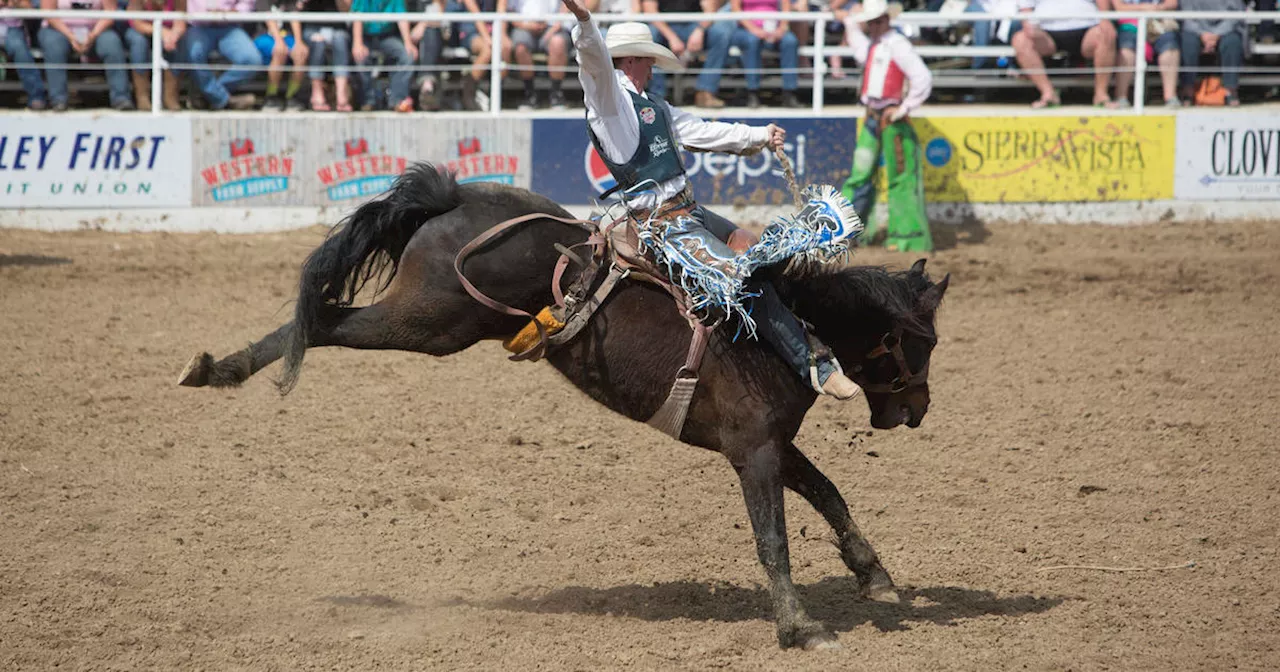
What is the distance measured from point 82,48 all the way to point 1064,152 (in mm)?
8833

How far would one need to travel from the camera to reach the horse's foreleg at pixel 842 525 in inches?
187

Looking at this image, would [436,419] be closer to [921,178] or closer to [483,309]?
[483,309]

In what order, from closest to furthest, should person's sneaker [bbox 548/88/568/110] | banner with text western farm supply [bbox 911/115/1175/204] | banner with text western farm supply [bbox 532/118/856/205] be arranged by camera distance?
banner with text western farm supply [bbox 532/118/856/205]
banner with text western farm supply [bbox 911/115/1175/204]
person's sneaker [bbox 548/88/568/110]

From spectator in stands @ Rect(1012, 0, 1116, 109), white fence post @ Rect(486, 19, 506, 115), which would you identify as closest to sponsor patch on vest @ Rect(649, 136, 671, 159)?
white fence post @ Rect(486, 19, 506, 115)

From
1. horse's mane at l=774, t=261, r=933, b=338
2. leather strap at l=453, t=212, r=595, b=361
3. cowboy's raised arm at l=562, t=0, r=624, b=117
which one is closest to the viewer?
cowboy's raised arm at l=562, t=0, r=624, b=117

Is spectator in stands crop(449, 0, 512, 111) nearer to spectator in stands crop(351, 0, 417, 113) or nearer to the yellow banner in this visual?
spectator in stands crop(351, 0, 417, 113)

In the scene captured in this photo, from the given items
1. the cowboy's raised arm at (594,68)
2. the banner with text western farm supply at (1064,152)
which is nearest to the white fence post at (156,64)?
the banner with text western farm supply at (1064,152)

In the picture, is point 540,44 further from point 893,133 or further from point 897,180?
point 897,180

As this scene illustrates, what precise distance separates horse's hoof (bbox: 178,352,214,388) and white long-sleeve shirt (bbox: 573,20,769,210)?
5.01ft

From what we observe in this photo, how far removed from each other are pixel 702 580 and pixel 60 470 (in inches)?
115

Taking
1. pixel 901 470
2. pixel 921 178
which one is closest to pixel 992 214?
pixel 921 178

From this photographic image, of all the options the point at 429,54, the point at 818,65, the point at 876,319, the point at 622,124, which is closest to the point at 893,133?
the point at 818,65

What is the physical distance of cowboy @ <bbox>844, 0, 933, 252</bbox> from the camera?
1091 centimetres

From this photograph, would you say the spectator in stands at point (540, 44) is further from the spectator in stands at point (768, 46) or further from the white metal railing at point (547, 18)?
the spectator in stands at point (768, 46)
